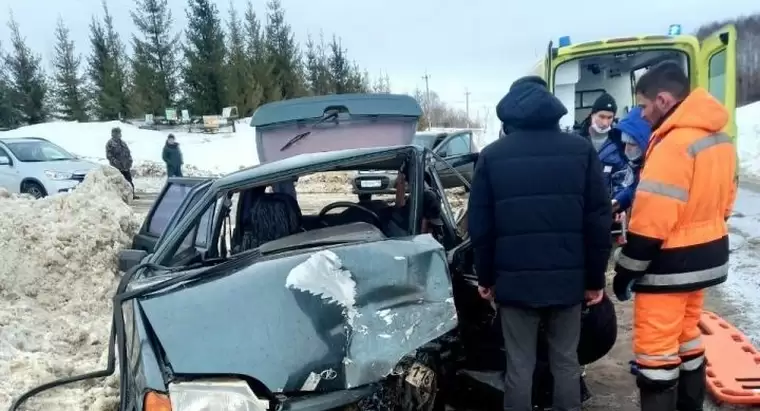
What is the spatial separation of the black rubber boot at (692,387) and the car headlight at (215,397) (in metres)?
2.15

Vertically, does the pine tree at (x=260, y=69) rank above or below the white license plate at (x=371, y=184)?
above

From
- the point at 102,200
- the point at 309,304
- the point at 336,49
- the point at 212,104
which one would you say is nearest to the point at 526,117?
the point at 309,304

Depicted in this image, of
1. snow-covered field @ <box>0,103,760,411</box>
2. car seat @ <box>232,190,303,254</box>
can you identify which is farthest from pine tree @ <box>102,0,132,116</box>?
car seat @ <box>232,190,303,254</box>

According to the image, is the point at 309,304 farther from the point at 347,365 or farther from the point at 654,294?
the point at 654,294

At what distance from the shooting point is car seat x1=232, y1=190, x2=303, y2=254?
3.63 metres

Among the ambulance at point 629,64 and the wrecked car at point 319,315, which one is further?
the ambulance at point 629,64

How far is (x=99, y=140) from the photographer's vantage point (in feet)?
87.0

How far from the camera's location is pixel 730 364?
3.67 m

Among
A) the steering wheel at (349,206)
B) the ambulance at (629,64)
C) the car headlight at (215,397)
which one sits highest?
the ambulance at (629,64)

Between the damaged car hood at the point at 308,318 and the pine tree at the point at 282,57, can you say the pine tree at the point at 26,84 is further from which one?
the damaged car hood at the point at 308,318

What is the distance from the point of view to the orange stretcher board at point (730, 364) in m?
3.35

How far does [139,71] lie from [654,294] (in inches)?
1245

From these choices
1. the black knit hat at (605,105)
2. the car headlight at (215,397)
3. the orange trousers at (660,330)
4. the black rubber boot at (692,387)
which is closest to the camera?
the car headlight at (215,397)

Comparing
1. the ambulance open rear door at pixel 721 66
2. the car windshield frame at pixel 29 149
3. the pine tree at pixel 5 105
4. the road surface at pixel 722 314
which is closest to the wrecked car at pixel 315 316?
the road surface at pixel 722 314
